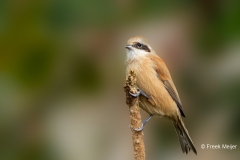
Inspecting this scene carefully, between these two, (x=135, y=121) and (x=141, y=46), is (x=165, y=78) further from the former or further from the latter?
(x=135, y=121)

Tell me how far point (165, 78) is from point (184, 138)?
0.26 m

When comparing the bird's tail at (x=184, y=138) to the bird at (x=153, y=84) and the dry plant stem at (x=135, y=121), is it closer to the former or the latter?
the bird at (x=153, y=84)

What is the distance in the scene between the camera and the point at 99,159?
1.40 m

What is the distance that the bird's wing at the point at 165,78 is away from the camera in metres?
1.56

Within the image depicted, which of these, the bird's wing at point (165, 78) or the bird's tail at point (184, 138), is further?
the bird's wing at point (165, 78)

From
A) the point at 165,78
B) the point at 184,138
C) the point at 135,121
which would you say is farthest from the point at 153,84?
the point at 135,121

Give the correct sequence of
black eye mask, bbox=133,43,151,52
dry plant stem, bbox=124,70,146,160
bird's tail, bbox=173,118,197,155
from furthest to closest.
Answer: black eye mask, bbox=133,43,151,52 < bird's tail, bbox=173,118,197,155 < dry plant stem, bbox=124,70,146,160

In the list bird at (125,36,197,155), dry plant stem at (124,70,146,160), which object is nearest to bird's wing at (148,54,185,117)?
bird at (125,36,197,155)

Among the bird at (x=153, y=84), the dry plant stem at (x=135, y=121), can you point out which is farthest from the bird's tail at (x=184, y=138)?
the dry plant stem at (x=135, y=121)

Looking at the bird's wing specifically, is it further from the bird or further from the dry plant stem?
the dry plant stem

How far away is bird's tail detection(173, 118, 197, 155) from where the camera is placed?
1429mm

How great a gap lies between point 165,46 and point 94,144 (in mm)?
413

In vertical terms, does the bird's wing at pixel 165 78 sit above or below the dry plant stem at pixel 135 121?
above

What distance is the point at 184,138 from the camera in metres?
1.47
